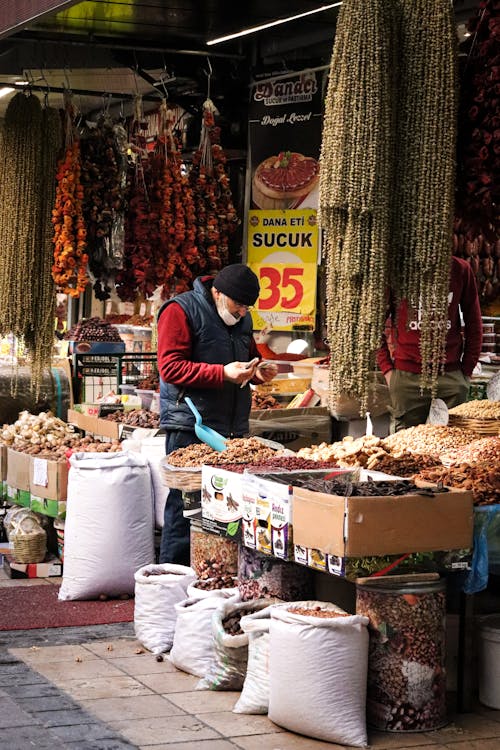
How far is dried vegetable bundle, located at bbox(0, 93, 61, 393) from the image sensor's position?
26.0 feet

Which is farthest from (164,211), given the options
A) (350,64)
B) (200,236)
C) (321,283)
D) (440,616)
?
(440,616)

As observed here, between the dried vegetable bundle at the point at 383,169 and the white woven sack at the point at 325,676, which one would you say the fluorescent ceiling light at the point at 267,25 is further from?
the white woven sack at the point at 325,676

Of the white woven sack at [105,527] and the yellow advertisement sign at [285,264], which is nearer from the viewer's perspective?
the white woven sack at [105,527]

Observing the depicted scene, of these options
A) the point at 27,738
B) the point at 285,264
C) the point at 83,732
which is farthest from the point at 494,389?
the point at 27,738

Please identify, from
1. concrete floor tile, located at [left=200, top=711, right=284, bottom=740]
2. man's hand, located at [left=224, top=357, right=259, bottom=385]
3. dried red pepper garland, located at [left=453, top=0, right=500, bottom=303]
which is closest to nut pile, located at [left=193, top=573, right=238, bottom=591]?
concrete floor tile, located at [left=200, top=711, right=284, bottom=740]

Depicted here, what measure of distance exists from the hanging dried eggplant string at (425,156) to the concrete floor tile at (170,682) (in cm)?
204

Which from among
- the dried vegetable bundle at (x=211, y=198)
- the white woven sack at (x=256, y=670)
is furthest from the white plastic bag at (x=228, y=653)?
the dried vegetable bundle at (x=211, y=198)

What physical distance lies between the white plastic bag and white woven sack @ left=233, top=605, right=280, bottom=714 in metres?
0.12

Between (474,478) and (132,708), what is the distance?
1.80m

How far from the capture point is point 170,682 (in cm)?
565

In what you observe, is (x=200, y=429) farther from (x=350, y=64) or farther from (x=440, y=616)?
(x=350, y=64)

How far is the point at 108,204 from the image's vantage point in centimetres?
807

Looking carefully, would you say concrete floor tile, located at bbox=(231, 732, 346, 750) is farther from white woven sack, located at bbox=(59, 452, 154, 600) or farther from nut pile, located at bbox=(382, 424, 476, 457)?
white woven sack, located at bbox=(59, 452, 154, 600)

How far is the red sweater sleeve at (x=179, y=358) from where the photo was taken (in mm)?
6664
